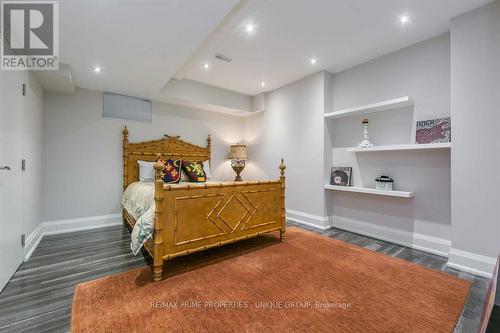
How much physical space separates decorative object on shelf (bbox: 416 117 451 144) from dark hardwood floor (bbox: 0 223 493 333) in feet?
4.57

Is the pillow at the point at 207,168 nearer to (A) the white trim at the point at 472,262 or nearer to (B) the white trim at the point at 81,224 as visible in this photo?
(B) the white trim at the point at 81,224

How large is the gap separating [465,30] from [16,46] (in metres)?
4.59

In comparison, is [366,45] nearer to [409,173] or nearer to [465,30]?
[465,30]

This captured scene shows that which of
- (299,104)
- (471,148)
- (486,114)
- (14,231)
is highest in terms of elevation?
(299,104)

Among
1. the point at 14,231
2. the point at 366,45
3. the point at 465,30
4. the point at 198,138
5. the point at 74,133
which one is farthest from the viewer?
the point at 198,138

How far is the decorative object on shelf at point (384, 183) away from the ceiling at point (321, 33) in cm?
177

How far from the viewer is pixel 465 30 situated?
2.42 meters

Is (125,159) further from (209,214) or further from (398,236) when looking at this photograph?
(398,236)

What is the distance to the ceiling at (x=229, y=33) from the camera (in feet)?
6.53

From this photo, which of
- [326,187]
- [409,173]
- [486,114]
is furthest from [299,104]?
[486,114]

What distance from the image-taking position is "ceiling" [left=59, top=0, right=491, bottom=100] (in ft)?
6.53

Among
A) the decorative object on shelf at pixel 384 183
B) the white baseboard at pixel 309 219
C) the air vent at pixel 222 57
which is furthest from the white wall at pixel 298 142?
the air vent at pixel 222 57

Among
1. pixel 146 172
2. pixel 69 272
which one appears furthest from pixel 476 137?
pixel 146 172

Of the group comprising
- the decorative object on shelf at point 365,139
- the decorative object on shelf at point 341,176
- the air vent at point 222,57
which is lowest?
the decorative object on shelf at point 341,176
